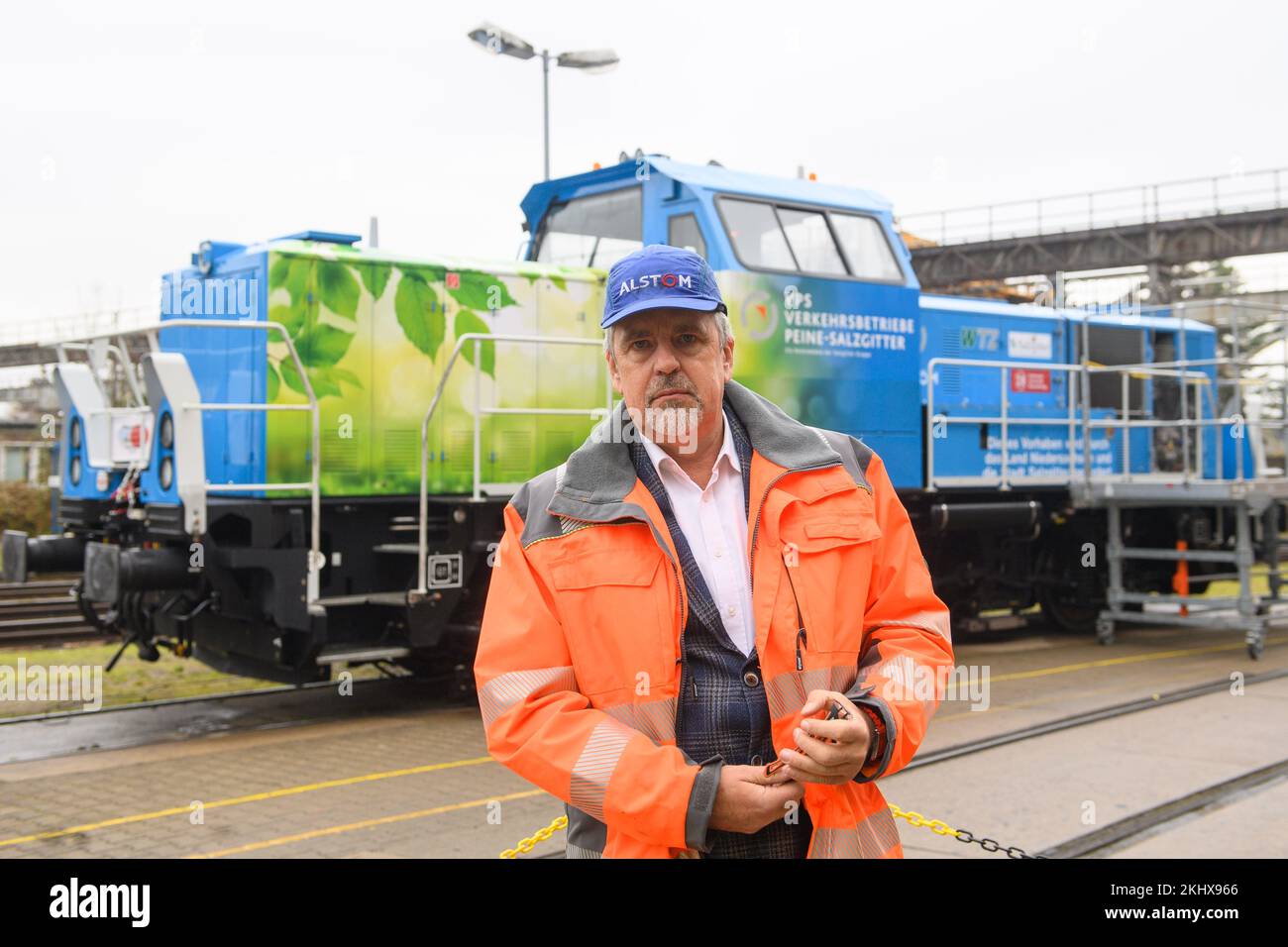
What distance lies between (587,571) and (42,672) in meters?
8.34

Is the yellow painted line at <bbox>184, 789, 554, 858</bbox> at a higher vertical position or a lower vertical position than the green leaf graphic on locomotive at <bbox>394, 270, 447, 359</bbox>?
lower

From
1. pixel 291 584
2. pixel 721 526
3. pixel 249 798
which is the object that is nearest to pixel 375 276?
pixel 291 584

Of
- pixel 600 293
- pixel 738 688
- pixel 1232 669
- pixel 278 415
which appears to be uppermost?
pixel 600 293

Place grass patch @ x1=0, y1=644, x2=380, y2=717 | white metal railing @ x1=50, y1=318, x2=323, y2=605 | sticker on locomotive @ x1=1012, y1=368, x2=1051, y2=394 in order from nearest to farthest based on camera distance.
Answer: white metal railing @ x1=50, y1=318, x2=323, y2=605, grass patch @ x1=0, y1=644, x2=380, y2=717, sticker on locomotive @ x1=1012, y1=368, x2=1051, y2=394

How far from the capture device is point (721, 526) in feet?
8.18

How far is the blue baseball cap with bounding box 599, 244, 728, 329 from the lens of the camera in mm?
2436

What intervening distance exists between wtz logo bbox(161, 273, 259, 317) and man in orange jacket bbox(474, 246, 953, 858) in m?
6.23

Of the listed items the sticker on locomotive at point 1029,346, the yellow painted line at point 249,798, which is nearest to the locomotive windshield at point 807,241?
the sticker on locomotive at point 1029,346

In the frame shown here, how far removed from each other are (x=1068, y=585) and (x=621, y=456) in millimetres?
10895

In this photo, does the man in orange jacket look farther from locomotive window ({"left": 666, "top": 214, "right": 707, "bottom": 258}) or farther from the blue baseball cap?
locomotive window ({"left": 666, "top": 214, "right": 707, "bottom": 258})

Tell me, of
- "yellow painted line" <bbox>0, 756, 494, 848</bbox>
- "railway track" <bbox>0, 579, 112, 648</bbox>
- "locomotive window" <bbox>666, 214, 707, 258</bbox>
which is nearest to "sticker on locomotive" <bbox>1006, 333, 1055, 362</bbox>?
"locomotive window" <bbox>666, 214, 707, 258</bbox>
